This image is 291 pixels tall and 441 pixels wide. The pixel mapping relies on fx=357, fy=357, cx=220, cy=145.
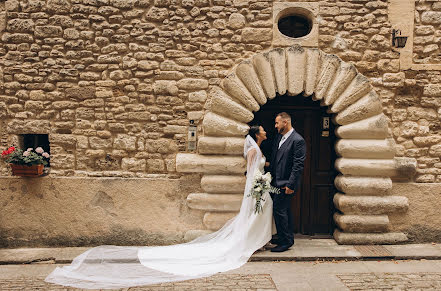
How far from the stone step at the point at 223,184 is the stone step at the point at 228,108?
772 mm

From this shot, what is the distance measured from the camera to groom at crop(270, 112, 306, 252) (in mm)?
4340

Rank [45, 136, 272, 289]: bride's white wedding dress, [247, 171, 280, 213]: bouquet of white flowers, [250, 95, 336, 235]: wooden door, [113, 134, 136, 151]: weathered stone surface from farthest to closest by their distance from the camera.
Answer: [250, 95, 336, 235]: wooden door
[113, 134, 136, 151]: weathered stone surface
[247, 171, 280, 213]: bouquet of white flowers
[45, 136, 272, 289]: bride's white wedding dress

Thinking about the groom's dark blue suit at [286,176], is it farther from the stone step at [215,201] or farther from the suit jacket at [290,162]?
the stone step at [215,201]

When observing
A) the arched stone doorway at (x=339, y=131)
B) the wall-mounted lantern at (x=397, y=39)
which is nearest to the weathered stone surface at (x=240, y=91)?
the arched stone doorway at (x=339, y=131)

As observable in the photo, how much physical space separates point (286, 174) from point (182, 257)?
1.61 meters

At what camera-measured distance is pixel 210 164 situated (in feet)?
15.2

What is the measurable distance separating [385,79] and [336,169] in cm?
136

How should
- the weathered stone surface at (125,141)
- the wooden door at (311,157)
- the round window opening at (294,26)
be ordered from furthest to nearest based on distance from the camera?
the wooden door at (311,157), the round window opening at (294,26), the weathered stone surface at (125,141)

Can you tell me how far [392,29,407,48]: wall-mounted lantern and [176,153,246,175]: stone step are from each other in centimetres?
253

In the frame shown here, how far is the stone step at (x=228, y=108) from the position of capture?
4.62 metres

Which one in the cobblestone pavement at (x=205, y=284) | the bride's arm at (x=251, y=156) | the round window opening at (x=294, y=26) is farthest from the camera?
the round window opening at (x=294, y=26)

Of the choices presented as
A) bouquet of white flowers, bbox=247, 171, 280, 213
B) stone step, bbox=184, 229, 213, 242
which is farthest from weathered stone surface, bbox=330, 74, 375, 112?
stone step, bbox=184, 229, 213, 242

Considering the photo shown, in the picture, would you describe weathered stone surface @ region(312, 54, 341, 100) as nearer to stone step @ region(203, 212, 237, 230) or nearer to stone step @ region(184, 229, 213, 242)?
stone step @ region(203, 212, 237, 230)

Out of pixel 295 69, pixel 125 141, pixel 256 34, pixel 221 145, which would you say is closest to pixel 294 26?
pixel 256 34
